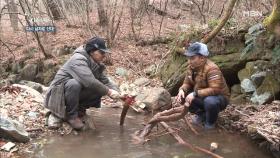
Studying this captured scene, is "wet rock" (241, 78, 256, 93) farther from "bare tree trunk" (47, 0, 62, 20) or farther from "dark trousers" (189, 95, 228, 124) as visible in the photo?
"bare tree trunk" (47, 0, 62, 20)

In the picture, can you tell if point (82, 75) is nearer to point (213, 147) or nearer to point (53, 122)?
→ point (53, 122)

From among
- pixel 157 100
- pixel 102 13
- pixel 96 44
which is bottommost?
pixel 157 100

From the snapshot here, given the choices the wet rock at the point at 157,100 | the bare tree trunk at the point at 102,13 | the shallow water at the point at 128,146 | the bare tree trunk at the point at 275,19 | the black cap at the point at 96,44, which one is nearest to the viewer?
the shallow water at the point at 128,146

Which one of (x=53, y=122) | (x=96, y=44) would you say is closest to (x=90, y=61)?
(x=96, y=44)

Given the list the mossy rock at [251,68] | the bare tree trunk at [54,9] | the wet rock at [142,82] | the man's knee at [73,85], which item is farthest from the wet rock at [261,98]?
the bare tree trunk at [54,9]

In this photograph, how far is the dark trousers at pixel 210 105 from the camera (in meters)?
6.49

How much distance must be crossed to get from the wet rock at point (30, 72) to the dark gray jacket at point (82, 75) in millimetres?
7139

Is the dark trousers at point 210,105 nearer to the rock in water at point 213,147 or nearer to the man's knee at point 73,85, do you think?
the rock in water at point 213,147

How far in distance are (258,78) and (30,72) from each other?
8.26 metres

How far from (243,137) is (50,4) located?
35.0 ft

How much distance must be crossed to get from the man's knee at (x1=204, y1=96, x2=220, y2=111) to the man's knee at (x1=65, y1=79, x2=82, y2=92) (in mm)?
1934

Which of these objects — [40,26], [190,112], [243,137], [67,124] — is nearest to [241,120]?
[243,137]

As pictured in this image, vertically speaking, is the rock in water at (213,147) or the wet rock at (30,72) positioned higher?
the rock in water at (213,147)

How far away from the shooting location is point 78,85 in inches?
253
